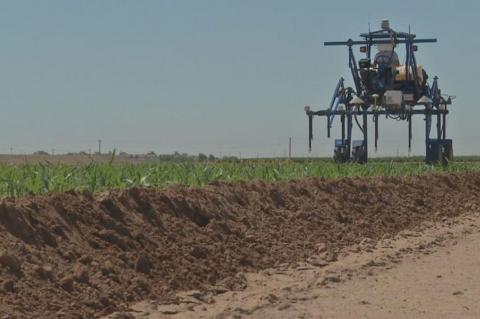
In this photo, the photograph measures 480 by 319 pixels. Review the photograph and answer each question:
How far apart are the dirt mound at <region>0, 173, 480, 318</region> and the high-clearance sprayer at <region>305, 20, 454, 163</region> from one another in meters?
18.4

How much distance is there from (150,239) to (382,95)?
83.5 ft

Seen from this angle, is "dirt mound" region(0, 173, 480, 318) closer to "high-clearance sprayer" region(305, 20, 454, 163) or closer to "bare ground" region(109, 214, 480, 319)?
"bare ground" region(109, 214, 480, 319)

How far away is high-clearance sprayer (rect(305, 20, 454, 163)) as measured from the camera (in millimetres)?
35156

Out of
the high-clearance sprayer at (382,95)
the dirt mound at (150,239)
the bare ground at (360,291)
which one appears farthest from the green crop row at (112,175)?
the high-clearance sprayer at (382,95)

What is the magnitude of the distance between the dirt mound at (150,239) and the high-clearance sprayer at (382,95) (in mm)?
18434

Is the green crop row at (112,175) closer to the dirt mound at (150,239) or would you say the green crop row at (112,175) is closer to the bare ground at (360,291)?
the dirt mound at (150,239)

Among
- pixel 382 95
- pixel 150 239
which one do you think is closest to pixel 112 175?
pixel 150 239

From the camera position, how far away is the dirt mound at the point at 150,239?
8.41 metres

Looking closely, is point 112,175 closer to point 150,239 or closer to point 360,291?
point 150,239

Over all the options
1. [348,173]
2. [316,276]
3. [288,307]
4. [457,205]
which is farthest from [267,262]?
[457,205]

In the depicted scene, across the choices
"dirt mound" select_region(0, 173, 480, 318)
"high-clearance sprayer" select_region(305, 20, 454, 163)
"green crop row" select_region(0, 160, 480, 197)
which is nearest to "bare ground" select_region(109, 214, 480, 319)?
"dirt mound" select_region(0, 173, 480, 318)

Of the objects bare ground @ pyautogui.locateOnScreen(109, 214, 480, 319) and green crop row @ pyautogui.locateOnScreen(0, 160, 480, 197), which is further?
green crop row @ pyautogui.locateOnScreen(0, 160, 480, 197)

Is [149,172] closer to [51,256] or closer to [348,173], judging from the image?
[51,256]

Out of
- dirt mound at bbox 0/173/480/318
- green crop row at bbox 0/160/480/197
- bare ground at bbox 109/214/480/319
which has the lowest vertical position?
bare ground at bbox 109/214/480/319
